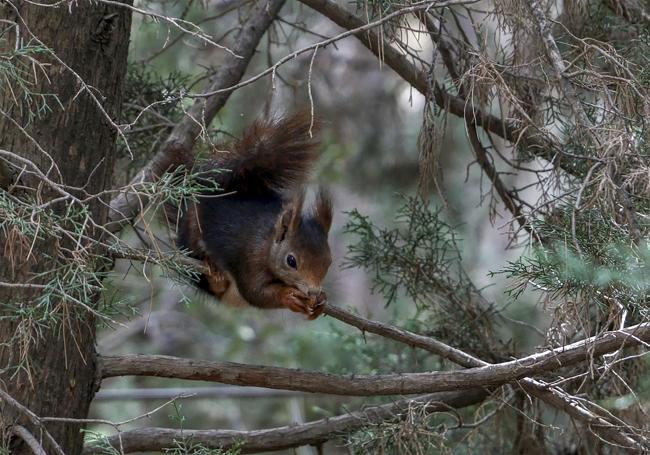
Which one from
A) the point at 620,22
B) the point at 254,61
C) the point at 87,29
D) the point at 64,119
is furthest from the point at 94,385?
the point at 254,61

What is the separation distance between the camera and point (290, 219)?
317 centimetres

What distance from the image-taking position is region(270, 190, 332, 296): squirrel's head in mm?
3084

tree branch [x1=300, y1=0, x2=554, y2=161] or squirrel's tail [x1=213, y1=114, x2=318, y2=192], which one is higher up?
tree branch [x1=300, y1=0, x2=554, y2=161]

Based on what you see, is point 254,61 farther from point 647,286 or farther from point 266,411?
point 647,286

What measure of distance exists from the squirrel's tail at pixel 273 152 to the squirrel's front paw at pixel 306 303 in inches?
16.8

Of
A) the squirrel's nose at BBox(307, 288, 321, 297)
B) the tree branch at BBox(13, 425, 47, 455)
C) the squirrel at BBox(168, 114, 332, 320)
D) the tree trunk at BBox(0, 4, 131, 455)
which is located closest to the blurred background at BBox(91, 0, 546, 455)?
the squirrel at BBox(168, 114, 332, 320)

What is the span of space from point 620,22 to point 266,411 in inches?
150

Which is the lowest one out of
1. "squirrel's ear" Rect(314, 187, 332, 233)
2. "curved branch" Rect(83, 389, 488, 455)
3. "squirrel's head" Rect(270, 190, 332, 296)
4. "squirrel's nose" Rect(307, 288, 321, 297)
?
"curved branch" Rect(83, 389, 488, 455)

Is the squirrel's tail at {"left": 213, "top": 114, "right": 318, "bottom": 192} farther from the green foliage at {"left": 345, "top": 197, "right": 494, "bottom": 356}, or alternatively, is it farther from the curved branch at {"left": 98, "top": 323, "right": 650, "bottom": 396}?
the curved branch at {"left": 98, "top": 323, "right": 650, "bottom": 396}

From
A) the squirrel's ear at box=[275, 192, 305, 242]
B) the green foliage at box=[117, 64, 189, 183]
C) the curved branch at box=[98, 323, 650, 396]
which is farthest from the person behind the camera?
the green foliage at box=[117, 64, 189, 183]

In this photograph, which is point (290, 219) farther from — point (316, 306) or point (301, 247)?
point (316, 306)

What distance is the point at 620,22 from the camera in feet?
10.7

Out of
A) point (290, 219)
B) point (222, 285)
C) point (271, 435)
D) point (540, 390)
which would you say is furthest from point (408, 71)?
point (271, 435)

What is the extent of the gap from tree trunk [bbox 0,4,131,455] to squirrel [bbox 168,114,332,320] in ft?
1.35
